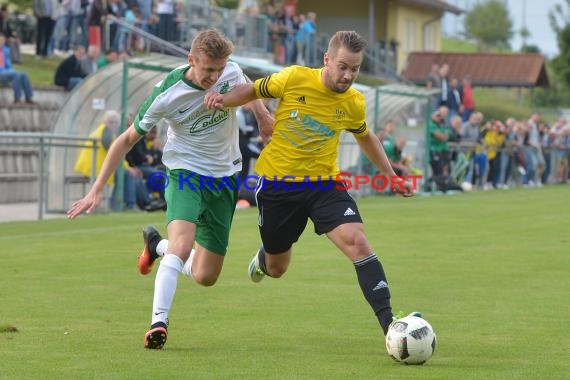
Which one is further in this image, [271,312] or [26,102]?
[26,102]

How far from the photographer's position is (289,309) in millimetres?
10367

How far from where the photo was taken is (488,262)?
47.0ft

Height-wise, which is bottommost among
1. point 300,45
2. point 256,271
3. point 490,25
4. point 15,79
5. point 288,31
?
point 256,271

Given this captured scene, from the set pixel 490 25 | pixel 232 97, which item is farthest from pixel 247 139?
pixel 490 25

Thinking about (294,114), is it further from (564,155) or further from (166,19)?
(564,155)

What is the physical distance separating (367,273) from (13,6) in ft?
101

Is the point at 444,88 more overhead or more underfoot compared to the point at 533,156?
more overhead

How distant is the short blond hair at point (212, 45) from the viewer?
8414 mm

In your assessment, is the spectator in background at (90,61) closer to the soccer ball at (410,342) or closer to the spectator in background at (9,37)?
the spectator in background at (9,37)

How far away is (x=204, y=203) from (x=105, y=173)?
2.68 feet

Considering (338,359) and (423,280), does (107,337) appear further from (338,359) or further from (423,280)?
(423,280)

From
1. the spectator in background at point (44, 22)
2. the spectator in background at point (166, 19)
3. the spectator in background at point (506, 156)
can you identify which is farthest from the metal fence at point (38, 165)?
the spectator in background at point (506, 156)

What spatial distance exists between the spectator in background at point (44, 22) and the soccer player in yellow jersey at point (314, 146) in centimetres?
Answer: 2205

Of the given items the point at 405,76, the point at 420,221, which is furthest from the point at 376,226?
the point at 405,76
